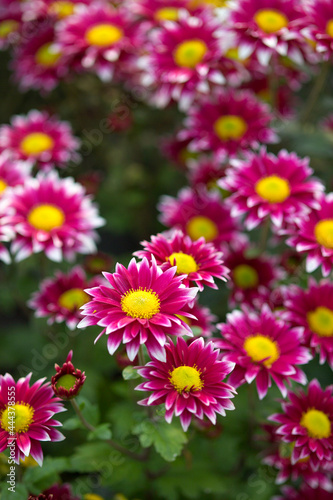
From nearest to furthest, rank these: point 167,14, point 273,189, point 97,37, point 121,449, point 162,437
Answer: point 162,437
point 121,449
point 273,189
point 97,37
point 167,14

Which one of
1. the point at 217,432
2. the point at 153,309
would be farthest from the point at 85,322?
the point at 217,432

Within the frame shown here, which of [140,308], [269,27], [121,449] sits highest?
[269,27]

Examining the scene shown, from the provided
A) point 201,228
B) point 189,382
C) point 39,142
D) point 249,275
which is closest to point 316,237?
point 249,275

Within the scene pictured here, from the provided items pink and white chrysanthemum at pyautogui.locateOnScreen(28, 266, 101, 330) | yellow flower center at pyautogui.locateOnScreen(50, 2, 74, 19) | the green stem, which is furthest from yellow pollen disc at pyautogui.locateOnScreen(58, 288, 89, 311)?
yellow flower center at pyautogui.locateOnScreen(50, 2, 74, 19)

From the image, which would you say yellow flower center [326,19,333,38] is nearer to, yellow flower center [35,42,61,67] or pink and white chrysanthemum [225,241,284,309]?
pink and white chrysanthemum [225,241,284,309]

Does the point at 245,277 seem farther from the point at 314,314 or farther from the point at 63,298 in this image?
the point at 63,298

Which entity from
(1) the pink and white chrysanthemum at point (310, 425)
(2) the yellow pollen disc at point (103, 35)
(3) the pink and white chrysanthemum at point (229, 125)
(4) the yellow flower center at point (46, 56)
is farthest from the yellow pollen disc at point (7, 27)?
(1) the pink and white chrysanthemum at point (310, 425)
